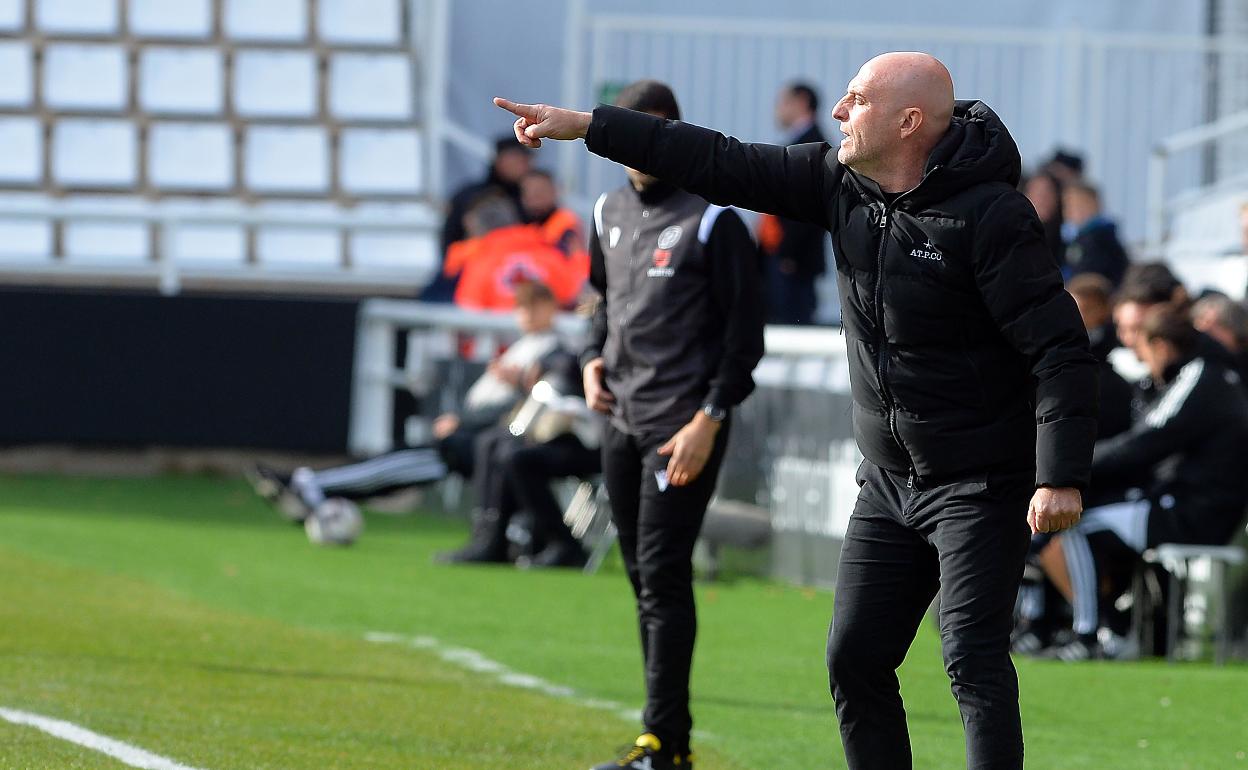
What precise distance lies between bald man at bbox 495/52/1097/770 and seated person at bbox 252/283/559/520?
26.2ft

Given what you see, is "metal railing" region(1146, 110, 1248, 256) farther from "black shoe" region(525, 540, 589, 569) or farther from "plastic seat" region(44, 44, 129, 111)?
"plastic seat" region(44, 44, 129, 111)

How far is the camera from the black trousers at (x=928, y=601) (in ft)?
14.5

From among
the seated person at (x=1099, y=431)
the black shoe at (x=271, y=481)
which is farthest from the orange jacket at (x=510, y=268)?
the seated person at (x=1099, y=431)

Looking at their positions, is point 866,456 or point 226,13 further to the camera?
point 226,13

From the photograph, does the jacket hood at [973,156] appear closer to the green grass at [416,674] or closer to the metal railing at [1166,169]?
the green grass at [416,674]

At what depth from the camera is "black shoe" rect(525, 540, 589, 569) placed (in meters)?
12.1

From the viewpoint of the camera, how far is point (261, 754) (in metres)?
5.93

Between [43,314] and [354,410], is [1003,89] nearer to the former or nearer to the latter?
[354,410]

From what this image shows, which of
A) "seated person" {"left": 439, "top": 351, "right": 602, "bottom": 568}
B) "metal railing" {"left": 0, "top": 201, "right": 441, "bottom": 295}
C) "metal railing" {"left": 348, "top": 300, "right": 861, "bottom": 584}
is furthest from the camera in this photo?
"metal railing" {"left": 0, "top": 201, "right": 441, "bottom": 295}

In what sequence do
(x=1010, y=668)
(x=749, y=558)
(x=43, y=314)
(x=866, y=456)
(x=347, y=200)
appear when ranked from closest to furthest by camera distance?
(x=1010, y=668) < (x=866, y=456) < (x=749, y=558) < (x=43, y=314) < (x=347, y=200)

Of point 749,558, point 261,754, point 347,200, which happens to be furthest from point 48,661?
point 347,200

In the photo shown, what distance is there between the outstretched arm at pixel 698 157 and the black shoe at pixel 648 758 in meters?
1.86

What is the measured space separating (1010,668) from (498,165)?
12778 mm

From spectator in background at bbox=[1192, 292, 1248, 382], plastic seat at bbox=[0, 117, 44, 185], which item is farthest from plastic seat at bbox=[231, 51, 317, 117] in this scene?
spectator in background at bbox=[1192, 292, 1248, 382]
